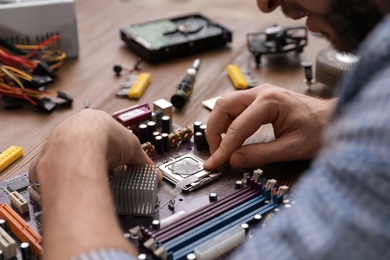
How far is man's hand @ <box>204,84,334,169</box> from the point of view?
3.79 feet

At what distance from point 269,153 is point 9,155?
58 centimetres

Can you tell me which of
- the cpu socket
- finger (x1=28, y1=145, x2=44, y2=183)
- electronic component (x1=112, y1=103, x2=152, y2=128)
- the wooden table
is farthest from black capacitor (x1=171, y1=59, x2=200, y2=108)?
finger (x1=28, y1=145, x2=44, y2=183)

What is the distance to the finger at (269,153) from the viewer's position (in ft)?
3.76

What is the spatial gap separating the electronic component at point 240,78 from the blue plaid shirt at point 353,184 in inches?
35.5

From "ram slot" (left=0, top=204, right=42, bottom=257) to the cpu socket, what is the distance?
0.30 metres

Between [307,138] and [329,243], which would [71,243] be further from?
[307,138]

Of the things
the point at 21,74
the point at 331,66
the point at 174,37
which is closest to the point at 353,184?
the point at 331,66

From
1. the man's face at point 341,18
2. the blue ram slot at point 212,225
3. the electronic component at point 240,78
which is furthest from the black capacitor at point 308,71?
the blue ram slot at point 212,225

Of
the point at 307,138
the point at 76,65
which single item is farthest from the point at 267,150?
the point at 76,65

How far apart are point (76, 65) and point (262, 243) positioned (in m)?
1.15

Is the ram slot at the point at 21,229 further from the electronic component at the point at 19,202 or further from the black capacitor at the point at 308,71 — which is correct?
the black capacitor at the point at 308,71

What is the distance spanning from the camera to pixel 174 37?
68.3 inches

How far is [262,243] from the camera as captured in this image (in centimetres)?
66

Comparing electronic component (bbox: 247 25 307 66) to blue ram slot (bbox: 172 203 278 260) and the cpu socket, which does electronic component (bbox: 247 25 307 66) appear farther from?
blue ram slot (bbox: 172 203 278 260)
